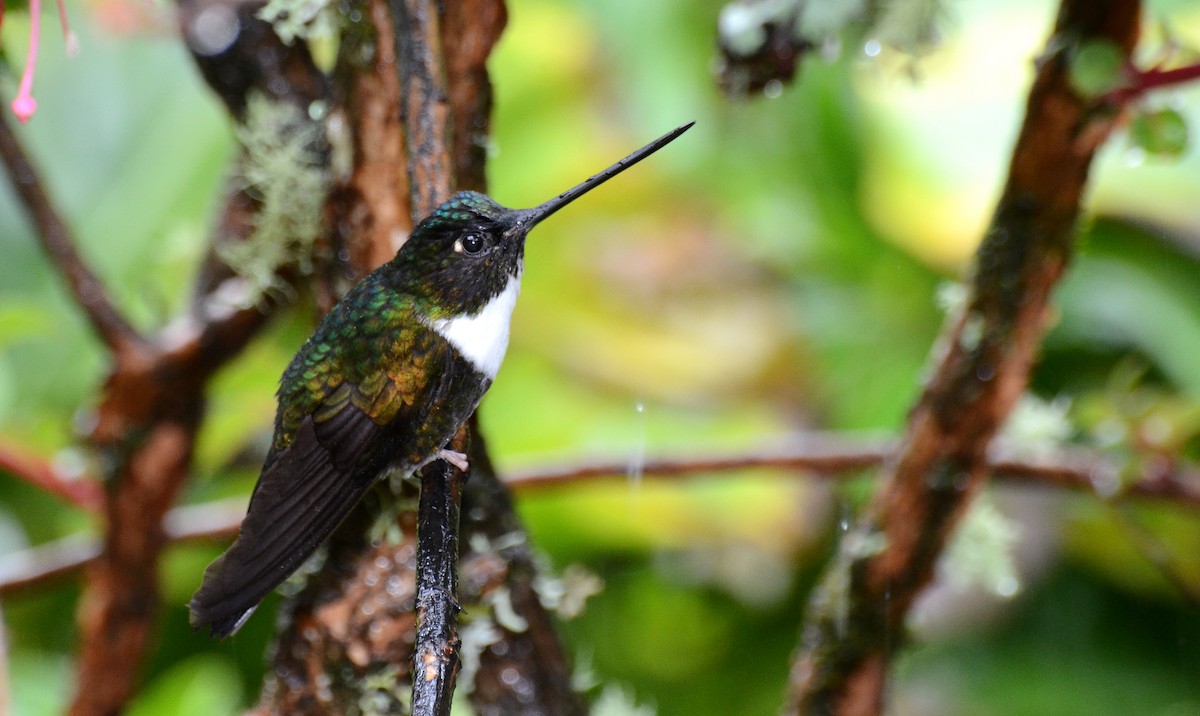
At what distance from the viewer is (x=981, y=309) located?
1.00 m

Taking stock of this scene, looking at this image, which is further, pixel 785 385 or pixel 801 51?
pixel 785 385

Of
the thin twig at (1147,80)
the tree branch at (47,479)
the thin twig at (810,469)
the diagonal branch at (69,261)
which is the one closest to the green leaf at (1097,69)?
the thin twig at (1147,80)

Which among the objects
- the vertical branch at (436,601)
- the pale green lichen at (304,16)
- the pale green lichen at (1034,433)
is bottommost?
the pale green lichen at (1034,433)

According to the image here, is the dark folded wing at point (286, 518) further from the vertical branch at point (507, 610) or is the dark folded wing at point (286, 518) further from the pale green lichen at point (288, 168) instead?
the pale green lichen at point (288, 168)

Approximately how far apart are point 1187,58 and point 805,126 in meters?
1.42

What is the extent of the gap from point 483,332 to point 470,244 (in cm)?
7

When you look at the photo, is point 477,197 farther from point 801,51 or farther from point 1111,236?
point 1111,236

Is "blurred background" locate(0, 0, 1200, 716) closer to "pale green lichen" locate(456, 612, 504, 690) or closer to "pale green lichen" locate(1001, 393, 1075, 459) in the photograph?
"pale green lichen" locate(1001, 393, 1075, 459)

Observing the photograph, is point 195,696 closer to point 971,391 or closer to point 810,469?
point 810,469

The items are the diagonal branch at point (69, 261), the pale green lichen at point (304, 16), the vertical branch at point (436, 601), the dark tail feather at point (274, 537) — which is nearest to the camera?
the vertical branch at point (436, 601)

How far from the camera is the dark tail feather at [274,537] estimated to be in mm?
755

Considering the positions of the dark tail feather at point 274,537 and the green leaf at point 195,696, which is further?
the green leaf at point 195,696

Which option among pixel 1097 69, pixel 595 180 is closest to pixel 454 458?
pixel 595 180

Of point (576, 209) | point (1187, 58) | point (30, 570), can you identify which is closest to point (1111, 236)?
point (576, 209)
